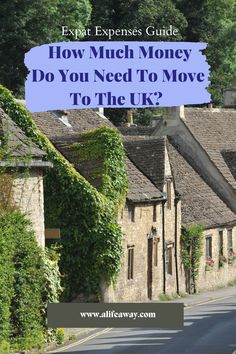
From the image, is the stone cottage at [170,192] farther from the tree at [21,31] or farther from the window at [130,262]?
the tree at [21,31]

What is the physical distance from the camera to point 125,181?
4628cm

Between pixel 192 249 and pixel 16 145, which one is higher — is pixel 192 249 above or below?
below

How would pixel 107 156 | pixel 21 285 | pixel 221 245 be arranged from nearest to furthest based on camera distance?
pixel 21 285
pixel 107 156
pixel 221 245

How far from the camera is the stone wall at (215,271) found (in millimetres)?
57062

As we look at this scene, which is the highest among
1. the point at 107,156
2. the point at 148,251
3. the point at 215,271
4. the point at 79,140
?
the point at 79,140

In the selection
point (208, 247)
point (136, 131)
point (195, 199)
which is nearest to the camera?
point (208, 247)

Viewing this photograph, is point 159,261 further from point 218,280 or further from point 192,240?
point 218,280

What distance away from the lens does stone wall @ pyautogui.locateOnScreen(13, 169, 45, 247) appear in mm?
34931

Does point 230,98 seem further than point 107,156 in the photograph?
Yes

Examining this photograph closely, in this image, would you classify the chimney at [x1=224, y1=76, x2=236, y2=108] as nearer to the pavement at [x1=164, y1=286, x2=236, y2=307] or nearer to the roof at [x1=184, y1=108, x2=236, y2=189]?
the roof at [x1=184, y1=108, x2=236, y2=189]

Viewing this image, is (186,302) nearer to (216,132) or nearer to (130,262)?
(130,262)

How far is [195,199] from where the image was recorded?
5962 centimetres

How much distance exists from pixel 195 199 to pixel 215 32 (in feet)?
141

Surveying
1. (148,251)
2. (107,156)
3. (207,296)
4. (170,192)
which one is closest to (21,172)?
(107,156)
